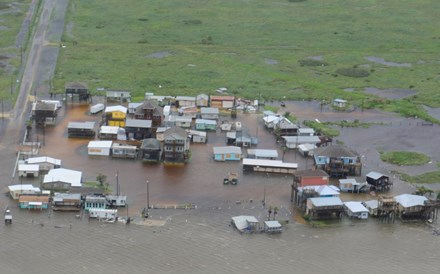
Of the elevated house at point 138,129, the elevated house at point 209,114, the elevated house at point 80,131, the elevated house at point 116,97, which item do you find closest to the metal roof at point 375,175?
the elevated house at point 209,114

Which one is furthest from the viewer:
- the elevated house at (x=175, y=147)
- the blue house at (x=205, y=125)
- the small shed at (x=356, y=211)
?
the blue house at (x=205, y=125)

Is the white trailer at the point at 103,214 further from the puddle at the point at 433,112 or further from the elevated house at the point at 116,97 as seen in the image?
the puddle at the point at 433,112

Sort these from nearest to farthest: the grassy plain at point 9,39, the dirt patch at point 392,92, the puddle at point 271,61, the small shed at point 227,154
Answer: the small shed at point 227,154 < the grassy plain at point 9,39 < the dirt patch at point 392,92 < the puddle at point 271,61

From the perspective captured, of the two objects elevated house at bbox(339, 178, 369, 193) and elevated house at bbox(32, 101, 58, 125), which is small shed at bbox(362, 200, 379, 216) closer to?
elevated house at bbox(339, 178, 369, 193)

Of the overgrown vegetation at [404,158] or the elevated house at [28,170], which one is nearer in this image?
the elevated house at [28,170]

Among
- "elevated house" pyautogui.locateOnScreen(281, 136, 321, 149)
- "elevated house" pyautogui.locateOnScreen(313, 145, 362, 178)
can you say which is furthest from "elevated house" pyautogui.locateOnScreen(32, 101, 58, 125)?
"elevated house" pyautogui.locateOnScreen(313, 145, 362, 178)

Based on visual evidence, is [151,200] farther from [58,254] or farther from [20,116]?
[20,116]

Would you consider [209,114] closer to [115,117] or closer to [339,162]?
[115,117]

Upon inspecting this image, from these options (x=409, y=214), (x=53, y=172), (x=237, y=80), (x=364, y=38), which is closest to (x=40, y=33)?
(x=237, y=80)
